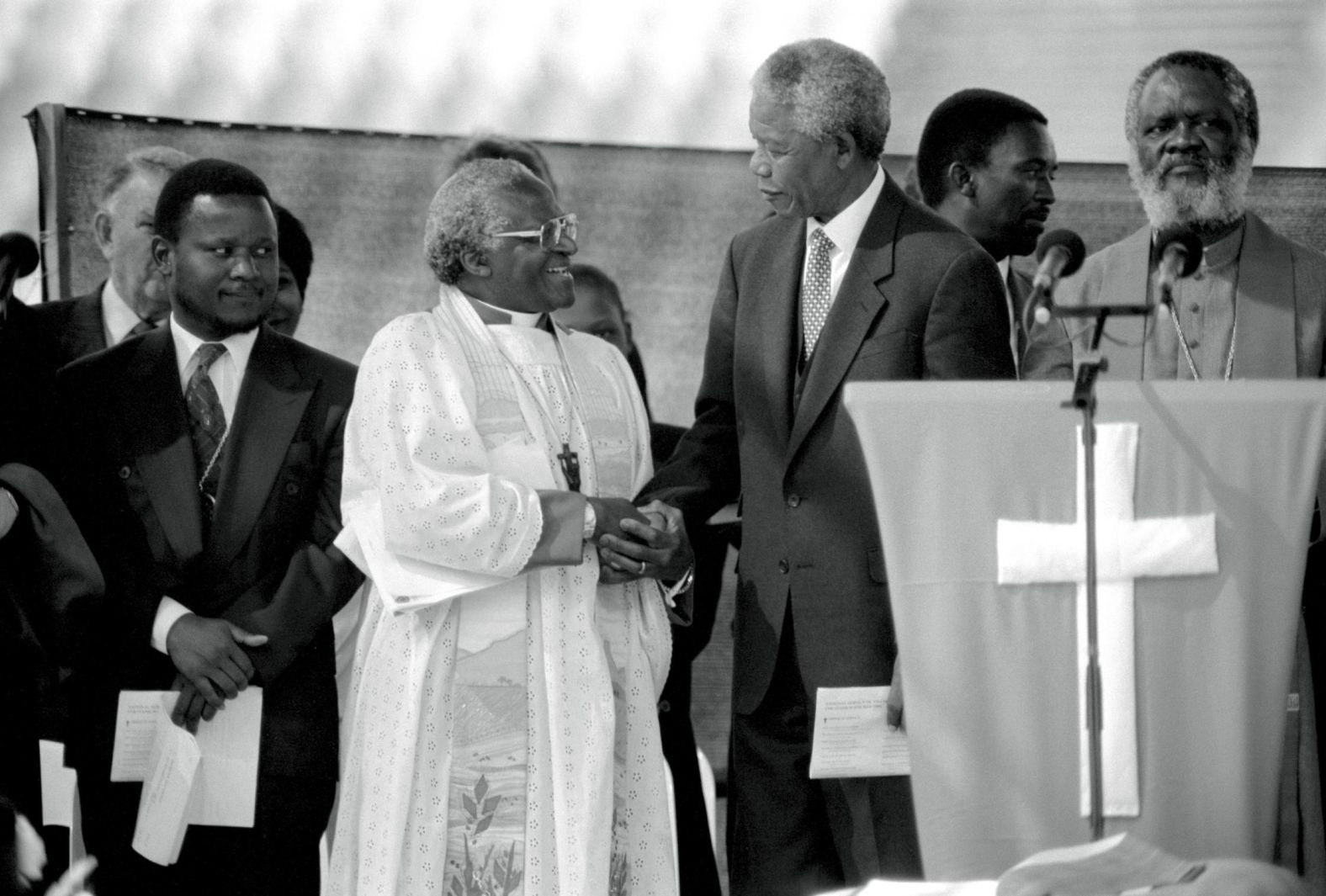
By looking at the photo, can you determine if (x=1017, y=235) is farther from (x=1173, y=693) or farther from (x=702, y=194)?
(x=1173, y=693)

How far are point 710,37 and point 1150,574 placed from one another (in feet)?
12.7

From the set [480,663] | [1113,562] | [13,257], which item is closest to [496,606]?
[480,663]

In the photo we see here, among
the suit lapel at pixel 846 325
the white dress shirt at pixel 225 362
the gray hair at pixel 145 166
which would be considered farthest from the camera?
the gray hair at pixel 145 166

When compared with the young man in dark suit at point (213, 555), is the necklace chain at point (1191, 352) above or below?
above

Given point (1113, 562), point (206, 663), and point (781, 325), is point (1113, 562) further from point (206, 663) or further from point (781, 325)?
point (206, 663)

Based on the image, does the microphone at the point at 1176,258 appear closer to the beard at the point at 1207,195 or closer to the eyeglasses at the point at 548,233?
the beard at the point at 1207,195

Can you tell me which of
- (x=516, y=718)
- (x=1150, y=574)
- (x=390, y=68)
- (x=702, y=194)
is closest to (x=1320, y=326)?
(x=1150, y=574)

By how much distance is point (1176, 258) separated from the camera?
10.5ft

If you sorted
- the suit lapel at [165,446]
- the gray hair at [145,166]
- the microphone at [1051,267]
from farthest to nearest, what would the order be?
1. the gray hair at [145,166]
2. the suit lapel at [165,446]
3. the microphone at [1051,267]

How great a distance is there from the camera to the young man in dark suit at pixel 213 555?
448 cm

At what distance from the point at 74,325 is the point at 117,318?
0.12 metres

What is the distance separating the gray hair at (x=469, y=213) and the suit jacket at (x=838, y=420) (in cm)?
67

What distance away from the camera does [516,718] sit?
424 centimetres

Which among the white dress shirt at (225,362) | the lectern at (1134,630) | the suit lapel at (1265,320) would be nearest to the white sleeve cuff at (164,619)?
the white dress shirt at (225,362)
